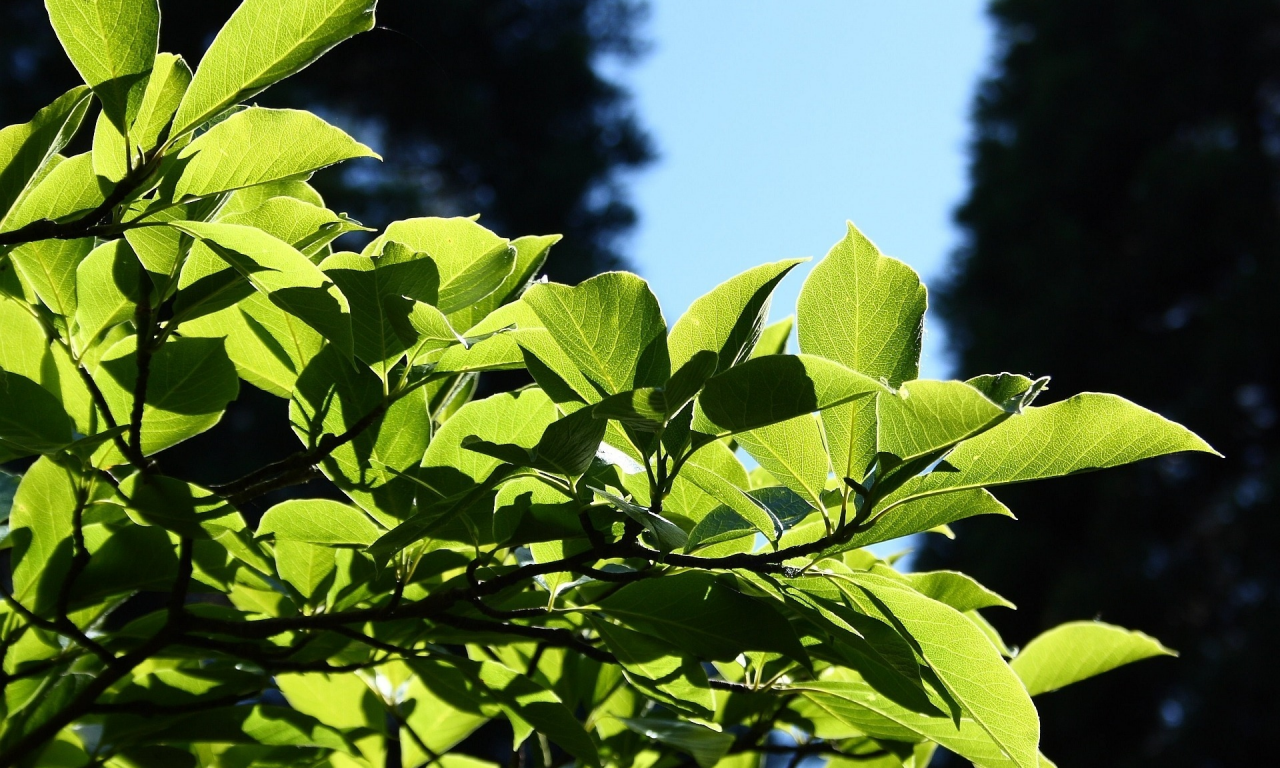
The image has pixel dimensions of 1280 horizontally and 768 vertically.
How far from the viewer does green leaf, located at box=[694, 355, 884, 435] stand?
0.28 m

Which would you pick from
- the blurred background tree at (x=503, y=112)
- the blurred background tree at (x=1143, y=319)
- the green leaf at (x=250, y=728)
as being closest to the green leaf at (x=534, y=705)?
the green leaf at (x=250, y=728)

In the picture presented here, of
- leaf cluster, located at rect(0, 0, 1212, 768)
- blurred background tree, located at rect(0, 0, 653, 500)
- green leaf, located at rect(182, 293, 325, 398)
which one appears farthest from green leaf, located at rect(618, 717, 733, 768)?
blurred background tree, located at rect(0, 0, 653, 500)

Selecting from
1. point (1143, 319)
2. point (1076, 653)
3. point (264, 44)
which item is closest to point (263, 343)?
point (264, 44)

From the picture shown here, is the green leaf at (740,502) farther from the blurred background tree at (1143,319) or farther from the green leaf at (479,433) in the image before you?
the blurred background tree at (1143,319)

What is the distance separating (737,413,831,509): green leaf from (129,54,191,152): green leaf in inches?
8.7

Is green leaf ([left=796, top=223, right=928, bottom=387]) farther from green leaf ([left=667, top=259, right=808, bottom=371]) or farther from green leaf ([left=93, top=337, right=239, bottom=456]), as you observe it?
green leaf ([left=93, top=337, right=239, bottom=456])

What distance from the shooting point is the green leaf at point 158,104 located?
1.08ft

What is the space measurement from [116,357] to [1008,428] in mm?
353

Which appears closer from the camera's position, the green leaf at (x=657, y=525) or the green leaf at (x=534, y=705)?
the green leaf at (x=657, y=525)

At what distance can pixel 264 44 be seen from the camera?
33 cm

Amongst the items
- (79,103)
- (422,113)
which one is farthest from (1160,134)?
(79,103)

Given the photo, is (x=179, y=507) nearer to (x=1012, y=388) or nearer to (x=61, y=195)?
(x=61, y=195)

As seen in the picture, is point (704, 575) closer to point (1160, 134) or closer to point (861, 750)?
point (861, 750)

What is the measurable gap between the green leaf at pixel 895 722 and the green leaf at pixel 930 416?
0.38 feet
